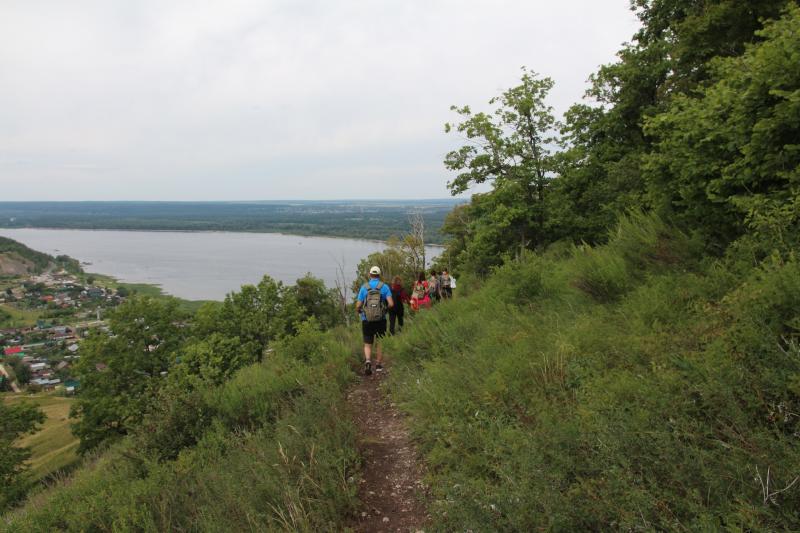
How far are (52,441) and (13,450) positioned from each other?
57.0ft

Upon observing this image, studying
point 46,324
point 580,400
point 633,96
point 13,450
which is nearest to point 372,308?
point 580,400

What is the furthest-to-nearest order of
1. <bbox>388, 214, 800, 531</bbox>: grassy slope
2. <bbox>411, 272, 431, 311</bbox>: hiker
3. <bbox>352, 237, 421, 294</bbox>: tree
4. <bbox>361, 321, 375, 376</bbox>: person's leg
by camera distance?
<bbox>352, 237, 421, 294</bbox>: tree → <bbox>411, 272, 431, 311</bbox>: hiker → <bbox>361, 321, 375, 376</bbox>: person's leg → <bbox>388, 214, 800, 531</bbox>: grassy slope

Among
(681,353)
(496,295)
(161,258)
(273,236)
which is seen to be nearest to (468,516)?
(681,353)

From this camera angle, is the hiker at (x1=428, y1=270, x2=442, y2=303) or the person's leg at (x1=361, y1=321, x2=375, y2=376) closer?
the person's leg at (x1=361, y1=321, x2=375, y2=376)

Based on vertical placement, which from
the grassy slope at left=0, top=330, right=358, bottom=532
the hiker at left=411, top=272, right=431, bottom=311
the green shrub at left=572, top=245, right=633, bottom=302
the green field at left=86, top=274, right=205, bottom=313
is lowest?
the green field at left=86, top=274, right=205, bottom=313

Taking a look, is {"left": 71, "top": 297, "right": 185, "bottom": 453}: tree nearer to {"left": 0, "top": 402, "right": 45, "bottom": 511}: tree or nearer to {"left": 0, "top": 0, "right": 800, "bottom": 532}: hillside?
{"left": 0, "top": 402, "right": 45, "bottom": 511}: tree

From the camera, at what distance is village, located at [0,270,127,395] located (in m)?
48.4

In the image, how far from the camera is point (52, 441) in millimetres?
31562

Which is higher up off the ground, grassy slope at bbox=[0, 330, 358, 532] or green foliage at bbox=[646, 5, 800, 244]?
green foliage at bbox=[646, 5, 800, 244]

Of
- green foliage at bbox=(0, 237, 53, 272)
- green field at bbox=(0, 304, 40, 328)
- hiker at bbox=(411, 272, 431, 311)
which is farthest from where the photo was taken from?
green foliage at bbox=(0, 237, 53, 272)

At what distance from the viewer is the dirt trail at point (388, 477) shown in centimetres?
336

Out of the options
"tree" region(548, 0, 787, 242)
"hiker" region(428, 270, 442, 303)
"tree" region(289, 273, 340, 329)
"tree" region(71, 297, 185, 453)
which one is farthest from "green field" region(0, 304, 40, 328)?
"tree" region(548, 0, 787, 242)

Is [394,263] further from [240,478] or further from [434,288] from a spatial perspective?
[240,478]

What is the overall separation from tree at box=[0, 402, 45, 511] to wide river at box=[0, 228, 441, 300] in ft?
84.2
